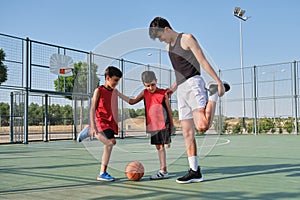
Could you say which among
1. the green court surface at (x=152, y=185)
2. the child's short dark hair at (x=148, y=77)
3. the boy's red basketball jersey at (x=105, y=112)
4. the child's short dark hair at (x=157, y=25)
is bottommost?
the green court surface at (x=152, y=185)

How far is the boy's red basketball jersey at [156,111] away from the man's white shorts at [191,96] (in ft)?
0.70

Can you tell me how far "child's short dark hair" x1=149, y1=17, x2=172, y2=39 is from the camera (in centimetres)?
394

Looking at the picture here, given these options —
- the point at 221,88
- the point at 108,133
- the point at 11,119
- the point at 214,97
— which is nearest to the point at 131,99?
the point at 108,133

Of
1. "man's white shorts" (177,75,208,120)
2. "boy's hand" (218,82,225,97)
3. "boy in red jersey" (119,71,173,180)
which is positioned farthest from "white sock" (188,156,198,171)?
"boy's hand" (218,82,225,97)

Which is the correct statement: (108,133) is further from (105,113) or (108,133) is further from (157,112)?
(157,112)

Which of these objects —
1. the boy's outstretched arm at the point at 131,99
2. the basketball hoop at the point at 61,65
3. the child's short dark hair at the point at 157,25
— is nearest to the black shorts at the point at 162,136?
the boy's outstretched arm at the point at 131,99

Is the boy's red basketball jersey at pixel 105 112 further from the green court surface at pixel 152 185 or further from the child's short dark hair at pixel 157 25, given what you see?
the child's short dark hair at pixel 157 25

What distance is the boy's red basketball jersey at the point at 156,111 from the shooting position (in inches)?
170

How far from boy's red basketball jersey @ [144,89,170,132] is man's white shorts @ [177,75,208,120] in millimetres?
213

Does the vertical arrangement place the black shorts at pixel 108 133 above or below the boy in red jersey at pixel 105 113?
below

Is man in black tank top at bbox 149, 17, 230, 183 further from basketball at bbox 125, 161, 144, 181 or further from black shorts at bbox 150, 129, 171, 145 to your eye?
basketball at bbox 125, 161, 144, 181

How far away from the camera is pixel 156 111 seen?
4352mm

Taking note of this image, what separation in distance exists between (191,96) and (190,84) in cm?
14

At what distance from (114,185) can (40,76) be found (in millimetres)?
12099
